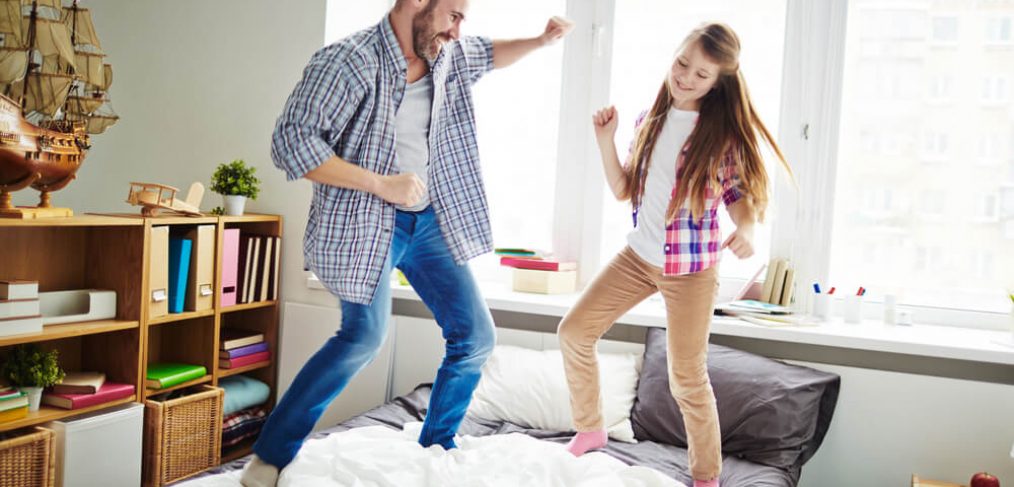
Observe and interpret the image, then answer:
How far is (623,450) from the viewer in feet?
7.39

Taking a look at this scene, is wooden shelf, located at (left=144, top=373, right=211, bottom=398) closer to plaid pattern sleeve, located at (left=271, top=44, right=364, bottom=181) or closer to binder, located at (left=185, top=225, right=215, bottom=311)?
binder, located at (left=185, top=225, right=215, bottom=311)

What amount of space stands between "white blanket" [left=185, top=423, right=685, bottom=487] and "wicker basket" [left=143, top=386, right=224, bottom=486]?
29.3 inches

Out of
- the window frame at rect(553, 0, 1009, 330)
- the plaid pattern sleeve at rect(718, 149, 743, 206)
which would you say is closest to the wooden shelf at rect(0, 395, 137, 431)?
the plaid pattern sleeve at rect(718, 149, 743, 206)

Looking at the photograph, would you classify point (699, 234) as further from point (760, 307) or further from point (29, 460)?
point (29, 460)

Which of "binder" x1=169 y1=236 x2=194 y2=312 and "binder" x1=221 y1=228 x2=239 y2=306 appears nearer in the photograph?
"binder" x1=169 y1=236 x2=194 y2=312

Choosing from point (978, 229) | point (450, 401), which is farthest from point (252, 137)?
point (978, 229)

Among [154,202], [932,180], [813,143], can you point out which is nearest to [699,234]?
[813,143]

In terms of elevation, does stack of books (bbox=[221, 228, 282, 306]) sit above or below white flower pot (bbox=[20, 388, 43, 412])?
above

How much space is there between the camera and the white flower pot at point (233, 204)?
2.83 meters

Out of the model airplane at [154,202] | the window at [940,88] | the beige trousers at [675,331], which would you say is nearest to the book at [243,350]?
the model airplane at [154,202]

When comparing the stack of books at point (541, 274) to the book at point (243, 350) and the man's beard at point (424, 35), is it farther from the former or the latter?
the man's beard at point (424, 35)

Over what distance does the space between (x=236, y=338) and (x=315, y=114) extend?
1.45m

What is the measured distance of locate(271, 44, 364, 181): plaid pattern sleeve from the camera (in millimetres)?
1736

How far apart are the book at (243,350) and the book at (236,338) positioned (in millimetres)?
11
